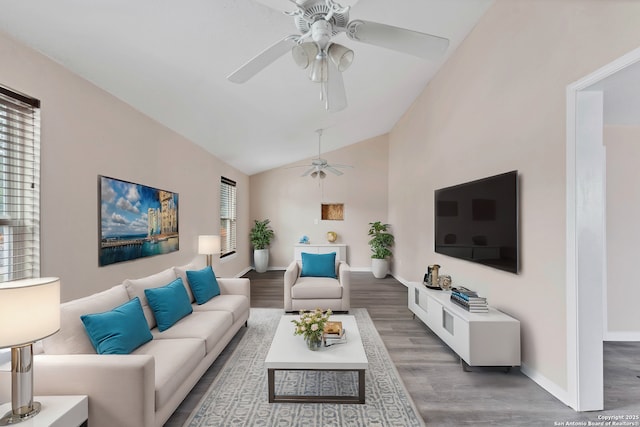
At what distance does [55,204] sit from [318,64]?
2.04 meters

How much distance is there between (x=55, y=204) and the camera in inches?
84.2

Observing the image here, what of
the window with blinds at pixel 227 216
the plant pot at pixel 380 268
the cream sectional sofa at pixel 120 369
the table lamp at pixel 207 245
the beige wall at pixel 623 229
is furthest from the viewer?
the plant pot at pixel 380 268

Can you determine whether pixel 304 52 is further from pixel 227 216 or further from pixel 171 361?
pixel 227 216

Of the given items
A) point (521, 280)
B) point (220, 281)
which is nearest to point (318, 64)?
point (521, 280)

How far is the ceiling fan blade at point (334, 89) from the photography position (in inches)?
71.7

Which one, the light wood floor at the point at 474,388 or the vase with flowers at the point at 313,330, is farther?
the vase with flowers at the point at 313,330

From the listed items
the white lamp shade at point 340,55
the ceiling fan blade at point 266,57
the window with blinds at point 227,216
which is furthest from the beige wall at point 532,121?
the window with blinds at point 227,216

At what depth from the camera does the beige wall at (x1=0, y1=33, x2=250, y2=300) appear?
203 cm

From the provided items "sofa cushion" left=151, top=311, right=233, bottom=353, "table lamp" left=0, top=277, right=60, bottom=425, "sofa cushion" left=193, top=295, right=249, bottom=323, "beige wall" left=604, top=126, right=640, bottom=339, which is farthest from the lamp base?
"beige wall" left=604, top=126, right=640, bottom=339

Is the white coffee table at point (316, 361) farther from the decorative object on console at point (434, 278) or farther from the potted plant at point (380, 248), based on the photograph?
the potted plant at point (380, 248)

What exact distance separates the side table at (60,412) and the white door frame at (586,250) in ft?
10.1

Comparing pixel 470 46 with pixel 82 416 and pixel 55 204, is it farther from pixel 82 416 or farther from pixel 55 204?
pixel 82 416

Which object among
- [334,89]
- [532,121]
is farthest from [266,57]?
[532,121]

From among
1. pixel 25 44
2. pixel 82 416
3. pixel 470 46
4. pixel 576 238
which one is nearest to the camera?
pixel 82 416
